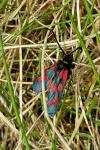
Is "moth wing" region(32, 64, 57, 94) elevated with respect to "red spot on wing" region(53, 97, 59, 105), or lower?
elevated

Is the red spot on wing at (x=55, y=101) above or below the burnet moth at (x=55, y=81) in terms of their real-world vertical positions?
below

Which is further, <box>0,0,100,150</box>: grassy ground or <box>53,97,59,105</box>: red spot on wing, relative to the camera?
<box>0,0,100,150</box>: grassy ground

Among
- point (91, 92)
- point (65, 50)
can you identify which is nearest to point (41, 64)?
point (65, 50)

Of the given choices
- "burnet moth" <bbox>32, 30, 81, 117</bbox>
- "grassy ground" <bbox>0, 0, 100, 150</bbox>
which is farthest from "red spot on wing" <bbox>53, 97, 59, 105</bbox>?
"grassy ground" <bbox>0, 0, 100, 150</bbox>

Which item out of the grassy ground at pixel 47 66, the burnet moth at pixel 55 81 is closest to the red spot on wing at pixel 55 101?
the burnet moth at pixel 55 81

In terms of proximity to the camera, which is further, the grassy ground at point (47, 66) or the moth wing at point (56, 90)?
the grassy ground at point (47, 66)

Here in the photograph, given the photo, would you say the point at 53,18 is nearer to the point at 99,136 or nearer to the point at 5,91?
the point at 5,91

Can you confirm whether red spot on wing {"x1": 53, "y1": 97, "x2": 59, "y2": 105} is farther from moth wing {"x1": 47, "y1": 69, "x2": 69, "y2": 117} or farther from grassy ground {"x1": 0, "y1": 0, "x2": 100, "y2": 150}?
grassy ground {"x1": 0, "y1": 0, "x2": 100, "y2": 150}

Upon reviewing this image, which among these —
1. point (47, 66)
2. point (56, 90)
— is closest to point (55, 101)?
point (56, 90)

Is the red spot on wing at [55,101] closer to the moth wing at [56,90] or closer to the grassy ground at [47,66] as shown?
the moth wing at [56,90]
